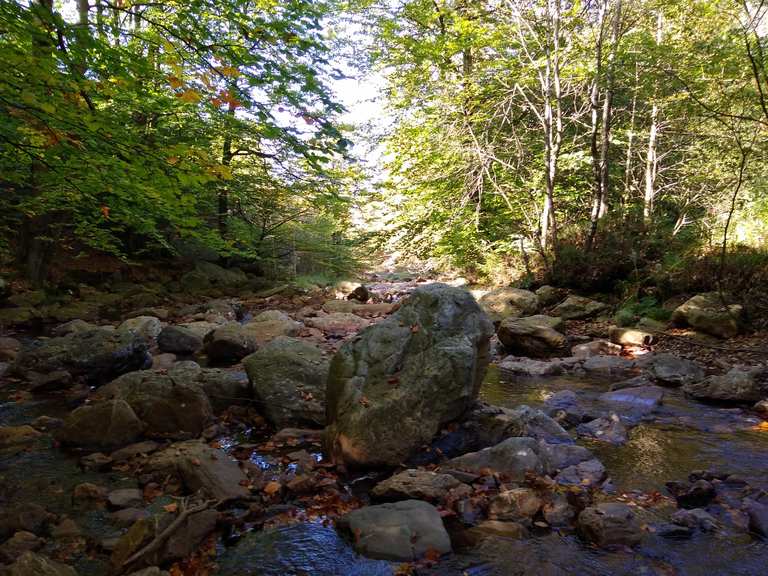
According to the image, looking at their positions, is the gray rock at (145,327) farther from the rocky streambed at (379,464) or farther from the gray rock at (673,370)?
the gray rock at (673,370)

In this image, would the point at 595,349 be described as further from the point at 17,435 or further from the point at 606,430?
the point at 17,435

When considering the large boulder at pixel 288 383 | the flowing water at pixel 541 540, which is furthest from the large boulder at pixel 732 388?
the large boulder at pixel 288 383

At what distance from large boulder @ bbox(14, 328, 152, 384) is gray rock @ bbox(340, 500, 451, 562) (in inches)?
216

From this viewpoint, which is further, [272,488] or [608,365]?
[608,365]

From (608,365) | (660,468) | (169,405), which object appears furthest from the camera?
(608,365)

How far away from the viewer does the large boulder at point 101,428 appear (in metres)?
4.84

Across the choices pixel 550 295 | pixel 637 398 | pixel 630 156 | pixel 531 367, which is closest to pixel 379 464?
pixel 637 398

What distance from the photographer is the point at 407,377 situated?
4754 mm

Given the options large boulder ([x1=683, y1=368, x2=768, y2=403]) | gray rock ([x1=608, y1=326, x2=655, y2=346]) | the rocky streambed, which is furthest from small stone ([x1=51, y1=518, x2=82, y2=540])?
gray rock ([x1=608, y1=326, x2=655, y2=346])

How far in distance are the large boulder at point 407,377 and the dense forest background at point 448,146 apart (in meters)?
1.65

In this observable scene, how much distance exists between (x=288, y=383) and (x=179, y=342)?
411 centimetres

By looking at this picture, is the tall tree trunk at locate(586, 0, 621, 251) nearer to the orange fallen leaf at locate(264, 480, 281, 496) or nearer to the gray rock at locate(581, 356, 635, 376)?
the gray rock at locate(581, 356, 635, 376)

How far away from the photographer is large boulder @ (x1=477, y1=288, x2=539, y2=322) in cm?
1220

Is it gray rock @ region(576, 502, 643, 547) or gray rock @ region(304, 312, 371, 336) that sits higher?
gray rock @ region(304, 312, 371, 336)
